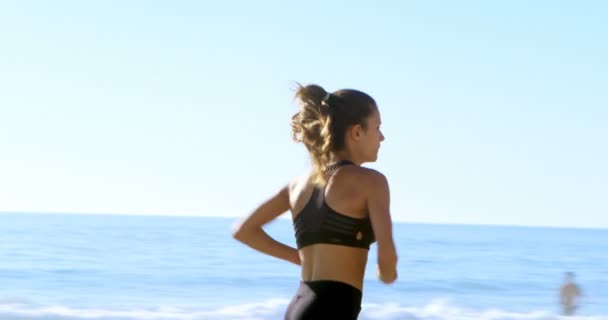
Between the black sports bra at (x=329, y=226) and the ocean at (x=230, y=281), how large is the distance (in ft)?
28.7

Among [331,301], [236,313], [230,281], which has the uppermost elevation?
[230,281]

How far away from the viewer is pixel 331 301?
2.78m

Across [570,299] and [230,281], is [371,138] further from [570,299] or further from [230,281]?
[230,281]

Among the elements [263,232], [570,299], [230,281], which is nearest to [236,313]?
[570,299]

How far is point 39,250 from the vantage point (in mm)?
23312

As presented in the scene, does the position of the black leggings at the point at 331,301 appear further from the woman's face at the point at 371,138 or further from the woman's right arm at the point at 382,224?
the woman's face at the point at 371,138

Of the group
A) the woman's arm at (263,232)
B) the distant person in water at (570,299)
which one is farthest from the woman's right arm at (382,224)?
the distant person in water at (570,299)

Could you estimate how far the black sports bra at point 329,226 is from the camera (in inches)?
108

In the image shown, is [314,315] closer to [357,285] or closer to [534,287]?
[357,285]

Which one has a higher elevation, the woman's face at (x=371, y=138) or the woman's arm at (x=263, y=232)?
the woman's face at (x=371, y=138)

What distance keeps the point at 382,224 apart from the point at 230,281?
16.2 meters

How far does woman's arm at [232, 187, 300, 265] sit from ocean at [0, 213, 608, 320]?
846 cm

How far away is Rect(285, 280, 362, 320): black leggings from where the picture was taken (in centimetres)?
278

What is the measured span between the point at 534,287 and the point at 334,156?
667 inches
